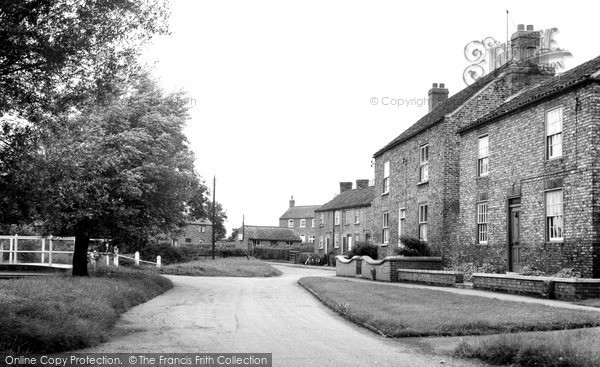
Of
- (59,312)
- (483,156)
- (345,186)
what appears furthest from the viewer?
(345,186)

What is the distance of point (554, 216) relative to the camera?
19781mm

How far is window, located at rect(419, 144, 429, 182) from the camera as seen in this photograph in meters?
29.6

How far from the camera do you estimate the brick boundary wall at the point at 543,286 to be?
16.0 meters

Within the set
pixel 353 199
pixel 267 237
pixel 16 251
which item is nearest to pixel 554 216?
pixel 16 251

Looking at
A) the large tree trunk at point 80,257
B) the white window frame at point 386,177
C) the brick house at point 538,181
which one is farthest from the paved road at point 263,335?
the white window frame at point 386,177

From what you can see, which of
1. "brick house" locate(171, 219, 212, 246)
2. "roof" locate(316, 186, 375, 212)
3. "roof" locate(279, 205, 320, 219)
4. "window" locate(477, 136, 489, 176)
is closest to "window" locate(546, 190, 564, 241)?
"window" locate(477, 136, 489, 176)

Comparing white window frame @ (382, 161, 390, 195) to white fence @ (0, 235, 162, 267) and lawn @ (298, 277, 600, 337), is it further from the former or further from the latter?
lawn @ (298, 277, 600, 337)

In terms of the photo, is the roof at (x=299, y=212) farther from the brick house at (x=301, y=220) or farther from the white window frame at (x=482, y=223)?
the white window frame at (x=482, y=223)

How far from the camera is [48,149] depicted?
11.1 metres

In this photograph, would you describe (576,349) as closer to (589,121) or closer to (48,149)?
(48,149)

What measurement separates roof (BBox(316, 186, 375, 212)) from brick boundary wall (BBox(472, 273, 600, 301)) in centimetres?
3564

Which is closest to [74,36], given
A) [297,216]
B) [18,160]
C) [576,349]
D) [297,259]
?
[18,160]

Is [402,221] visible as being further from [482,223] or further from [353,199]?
[353,199]

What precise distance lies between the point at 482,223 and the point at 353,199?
126 feet
